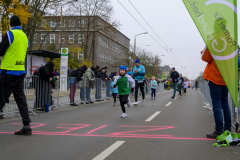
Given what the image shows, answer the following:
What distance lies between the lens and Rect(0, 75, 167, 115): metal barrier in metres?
9.68

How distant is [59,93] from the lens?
1186cm

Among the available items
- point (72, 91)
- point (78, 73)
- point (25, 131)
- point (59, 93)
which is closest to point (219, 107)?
point (25, 131)

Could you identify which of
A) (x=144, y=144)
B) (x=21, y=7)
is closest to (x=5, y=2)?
(x=21, y=7)

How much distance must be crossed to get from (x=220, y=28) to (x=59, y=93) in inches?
317

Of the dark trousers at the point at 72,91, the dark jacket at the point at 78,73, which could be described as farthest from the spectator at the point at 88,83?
the dark trousers at the point at 72,91

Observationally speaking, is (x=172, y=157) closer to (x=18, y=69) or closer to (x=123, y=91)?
(x=18, y=69)

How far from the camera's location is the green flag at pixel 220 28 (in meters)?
5.02

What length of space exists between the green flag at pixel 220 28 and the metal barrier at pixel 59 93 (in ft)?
15.3

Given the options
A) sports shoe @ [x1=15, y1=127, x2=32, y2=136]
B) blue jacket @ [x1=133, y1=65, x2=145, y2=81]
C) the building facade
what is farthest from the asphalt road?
the building facade

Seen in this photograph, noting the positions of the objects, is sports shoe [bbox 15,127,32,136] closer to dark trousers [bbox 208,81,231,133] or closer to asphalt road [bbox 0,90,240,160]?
asphalt road [bbox 0,90,240,160]

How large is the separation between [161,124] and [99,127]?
5.23 ft

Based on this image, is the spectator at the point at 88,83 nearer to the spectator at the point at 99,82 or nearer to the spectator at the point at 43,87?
the spectator at the point at 99,82

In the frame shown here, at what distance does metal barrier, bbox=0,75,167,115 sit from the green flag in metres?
4.65

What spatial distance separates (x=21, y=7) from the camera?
20234mm
